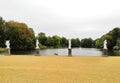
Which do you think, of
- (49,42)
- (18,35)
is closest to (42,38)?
(49,42)

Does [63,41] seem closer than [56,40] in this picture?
No

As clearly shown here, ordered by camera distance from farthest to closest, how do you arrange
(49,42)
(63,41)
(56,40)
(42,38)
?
(63,41), (56,40), (49,42), (42,38)

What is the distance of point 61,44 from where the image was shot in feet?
295

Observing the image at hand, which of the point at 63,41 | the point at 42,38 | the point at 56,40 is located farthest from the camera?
the point at 63,41

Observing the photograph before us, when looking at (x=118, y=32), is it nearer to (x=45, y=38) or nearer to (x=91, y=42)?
(x=45, y=38)

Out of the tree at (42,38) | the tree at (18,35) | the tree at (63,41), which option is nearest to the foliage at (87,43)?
the tree at (63,41)

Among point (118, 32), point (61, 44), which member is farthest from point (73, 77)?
point (61, 44)

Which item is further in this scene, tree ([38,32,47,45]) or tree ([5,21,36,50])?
tree ([38,32,47,45])

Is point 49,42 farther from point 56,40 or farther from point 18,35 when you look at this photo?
point 18,35

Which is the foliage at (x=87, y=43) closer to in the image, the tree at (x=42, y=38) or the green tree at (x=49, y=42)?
the green tree at (x=49, y=42)

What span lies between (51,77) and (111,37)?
54855 millimetres

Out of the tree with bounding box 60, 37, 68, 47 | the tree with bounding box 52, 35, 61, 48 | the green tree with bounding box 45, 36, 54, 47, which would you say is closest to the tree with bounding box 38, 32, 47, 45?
the green tree with bounding box 45, 36, 54, 47

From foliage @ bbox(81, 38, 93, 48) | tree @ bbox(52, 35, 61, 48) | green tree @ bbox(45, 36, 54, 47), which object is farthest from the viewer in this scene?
foliage @ bbox(81, 38, 93, 48)

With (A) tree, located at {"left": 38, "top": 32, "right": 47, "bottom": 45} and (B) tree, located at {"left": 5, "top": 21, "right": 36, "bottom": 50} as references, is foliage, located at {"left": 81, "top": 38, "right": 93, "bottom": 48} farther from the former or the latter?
(B) tree, located at {"left": 5, "top": 21, "right": 36, "bottom": 50}
